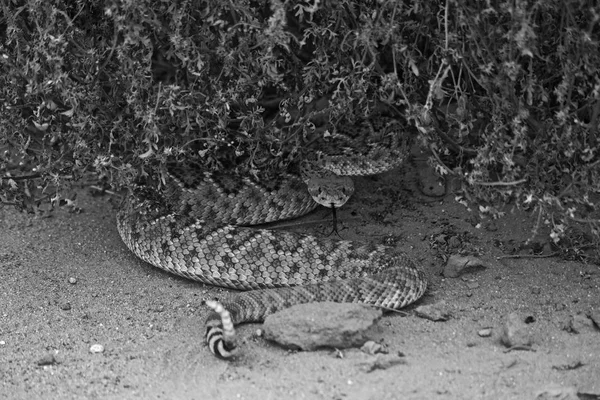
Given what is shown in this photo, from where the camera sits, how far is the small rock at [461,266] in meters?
5.21

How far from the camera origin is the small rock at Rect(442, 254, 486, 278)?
5215 millimetres

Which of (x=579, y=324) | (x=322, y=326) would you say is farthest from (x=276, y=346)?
(x=579, y=324)

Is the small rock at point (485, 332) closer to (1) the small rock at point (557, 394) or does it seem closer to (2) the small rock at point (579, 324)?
(2) the small rock at point (579, 324)

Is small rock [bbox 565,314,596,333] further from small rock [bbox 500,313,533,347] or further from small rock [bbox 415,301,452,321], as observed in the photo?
small rock [bbox 415,301,452,321]

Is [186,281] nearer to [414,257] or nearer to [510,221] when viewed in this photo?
[414,257]

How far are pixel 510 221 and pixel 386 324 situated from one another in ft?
4.58

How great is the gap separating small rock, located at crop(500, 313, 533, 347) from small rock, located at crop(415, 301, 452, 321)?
344 mm

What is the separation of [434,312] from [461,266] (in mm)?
563

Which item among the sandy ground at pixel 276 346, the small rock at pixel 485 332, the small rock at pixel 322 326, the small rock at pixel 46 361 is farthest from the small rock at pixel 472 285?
the small rock at pixel 46 361

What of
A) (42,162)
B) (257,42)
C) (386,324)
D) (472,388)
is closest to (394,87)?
(257,42)

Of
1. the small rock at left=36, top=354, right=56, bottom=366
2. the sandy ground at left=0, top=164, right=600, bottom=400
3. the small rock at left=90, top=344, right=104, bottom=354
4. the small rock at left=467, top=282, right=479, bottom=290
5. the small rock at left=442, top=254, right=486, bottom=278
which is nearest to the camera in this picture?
the sandy ground at left=0, top=164, right=600, bottom=400

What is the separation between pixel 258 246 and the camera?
5.26 m

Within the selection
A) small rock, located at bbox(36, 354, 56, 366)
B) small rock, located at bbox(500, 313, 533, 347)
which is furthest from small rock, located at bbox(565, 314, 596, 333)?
small rock, located at bbox(36, 354, 56, 366)

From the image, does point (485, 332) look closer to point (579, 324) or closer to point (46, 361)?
point (579, 324)
